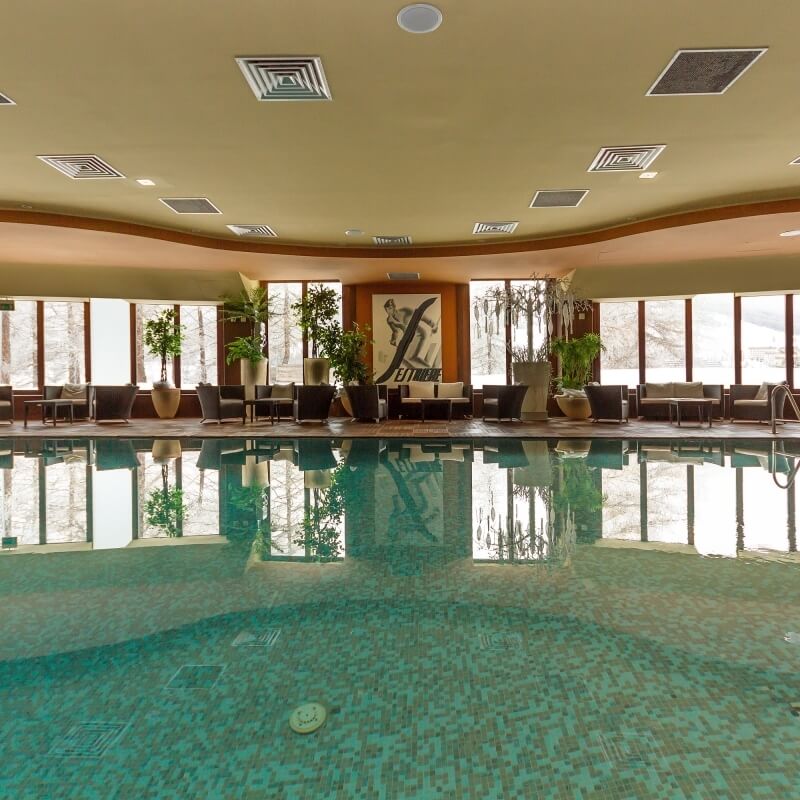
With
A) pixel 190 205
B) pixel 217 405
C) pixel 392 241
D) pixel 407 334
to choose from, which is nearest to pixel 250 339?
pixel 217 405

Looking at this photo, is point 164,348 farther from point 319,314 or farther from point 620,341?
point 620,341

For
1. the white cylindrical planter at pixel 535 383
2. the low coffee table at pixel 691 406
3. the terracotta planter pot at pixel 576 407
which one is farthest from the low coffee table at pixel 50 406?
the low coffee table at pixel 691 406

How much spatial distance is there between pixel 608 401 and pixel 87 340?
36.7ft

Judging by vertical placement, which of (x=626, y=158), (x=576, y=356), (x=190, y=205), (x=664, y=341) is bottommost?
(x=576, y=356)

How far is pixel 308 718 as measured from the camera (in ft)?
5.39

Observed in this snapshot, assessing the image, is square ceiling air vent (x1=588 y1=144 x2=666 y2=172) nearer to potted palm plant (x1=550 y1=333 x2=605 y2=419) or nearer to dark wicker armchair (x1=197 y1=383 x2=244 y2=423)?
potted palm plant (x1=550 y1=333 x2=605 y2=419)

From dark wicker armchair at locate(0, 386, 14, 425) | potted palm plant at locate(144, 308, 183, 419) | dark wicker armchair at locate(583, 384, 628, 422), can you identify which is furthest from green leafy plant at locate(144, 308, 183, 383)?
dark wicker armchair at locate(583, 384, 628, 422)

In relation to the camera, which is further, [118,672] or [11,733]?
[118,672]

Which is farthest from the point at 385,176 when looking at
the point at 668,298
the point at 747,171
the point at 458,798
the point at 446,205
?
the point at 668,298

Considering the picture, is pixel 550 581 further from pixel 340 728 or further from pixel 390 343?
pixel 390 343

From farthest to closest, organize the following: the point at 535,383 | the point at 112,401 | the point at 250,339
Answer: the point at 250,339
the point at 112,401
the point at 535,383

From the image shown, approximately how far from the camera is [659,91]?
5141mm

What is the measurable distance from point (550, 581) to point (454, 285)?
11447 millimetres

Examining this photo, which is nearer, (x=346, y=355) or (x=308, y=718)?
(x=308, y=718)
